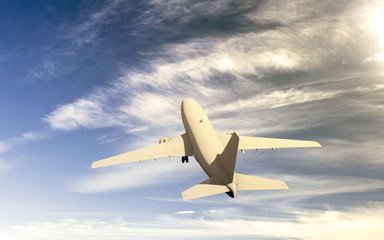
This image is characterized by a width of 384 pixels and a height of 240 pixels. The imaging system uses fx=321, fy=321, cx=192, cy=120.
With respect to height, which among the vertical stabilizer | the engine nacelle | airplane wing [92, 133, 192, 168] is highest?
the engine nacelle

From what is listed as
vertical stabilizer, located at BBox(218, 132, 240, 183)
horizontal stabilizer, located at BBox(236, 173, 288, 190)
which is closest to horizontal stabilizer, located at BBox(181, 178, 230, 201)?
vertical stabilizer, located at BBox(218, 132, 240, 183)

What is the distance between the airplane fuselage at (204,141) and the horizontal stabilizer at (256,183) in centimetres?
103

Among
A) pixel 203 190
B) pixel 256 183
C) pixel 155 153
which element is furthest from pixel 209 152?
pixel 155 153

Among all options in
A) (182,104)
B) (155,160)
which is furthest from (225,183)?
(182,104)

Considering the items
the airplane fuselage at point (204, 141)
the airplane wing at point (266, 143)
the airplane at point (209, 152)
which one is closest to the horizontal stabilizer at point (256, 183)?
the airplane at point (209, 152)

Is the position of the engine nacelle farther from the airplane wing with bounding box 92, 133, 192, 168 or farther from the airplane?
the airplane wing with bounding box 92, 133, 192, 168

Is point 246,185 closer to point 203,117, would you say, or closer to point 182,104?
point 203,117

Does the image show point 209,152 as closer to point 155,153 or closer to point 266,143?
point 155,153

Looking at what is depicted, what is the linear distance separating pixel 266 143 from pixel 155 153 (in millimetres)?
14019

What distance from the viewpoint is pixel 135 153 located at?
38781mm

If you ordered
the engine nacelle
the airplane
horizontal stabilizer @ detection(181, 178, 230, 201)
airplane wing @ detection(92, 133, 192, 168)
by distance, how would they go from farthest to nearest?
the engine nacelle < airplane wing @ detection(92, 133, 192, 168) < the airplane < horizontal stabilizer @ detection(181, 178, 230, 201)

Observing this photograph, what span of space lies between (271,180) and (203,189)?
6329mm

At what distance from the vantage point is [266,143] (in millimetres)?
40688

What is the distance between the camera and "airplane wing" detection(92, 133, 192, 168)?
122ft
